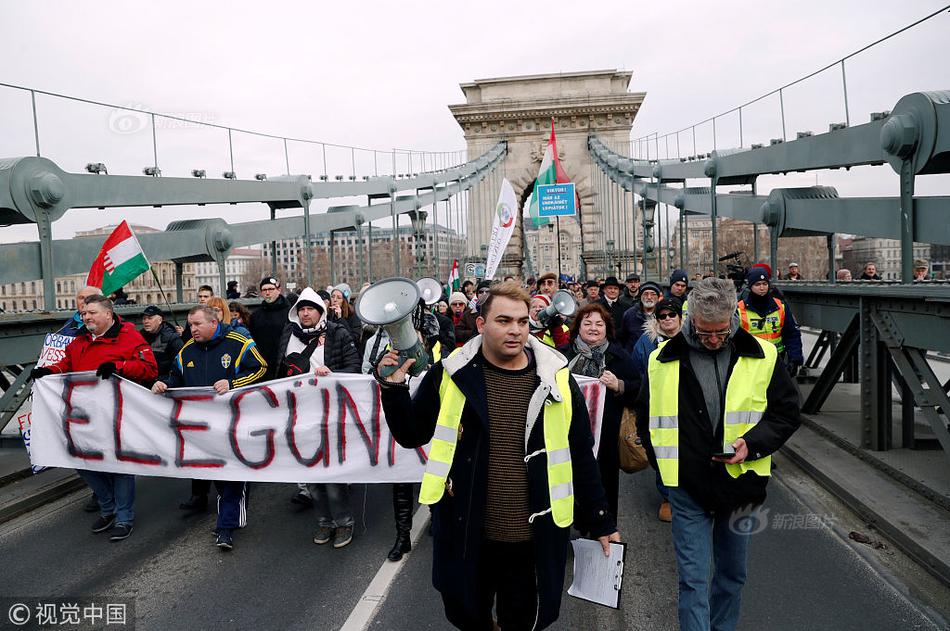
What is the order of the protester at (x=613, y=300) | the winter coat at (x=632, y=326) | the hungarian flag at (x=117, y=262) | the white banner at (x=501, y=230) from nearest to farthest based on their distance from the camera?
1. the winter coat at (x=632, y=326)
2. the hungarian flag at (x=117, y=262)
3. the protester at (x=613, y=300)
4. the white banner at (x=501, y=230)

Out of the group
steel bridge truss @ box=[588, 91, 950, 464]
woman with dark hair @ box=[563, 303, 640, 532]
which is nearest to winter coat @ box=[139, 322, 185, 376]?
woman with dark hair @ box=[563, 303, 640, 532]

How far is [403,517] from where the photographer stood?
4.96 metres

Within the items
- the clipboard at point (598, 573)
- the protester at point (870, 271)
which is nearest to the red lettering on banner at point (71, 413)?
the clipboard at point (598, 573)

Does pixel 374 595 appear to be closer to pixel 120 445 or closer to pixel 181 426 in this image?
pixel 181 426

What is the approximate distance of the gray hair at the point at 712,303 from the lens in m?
3.13

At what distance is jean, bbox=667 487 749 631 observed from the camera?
3178 millimetres

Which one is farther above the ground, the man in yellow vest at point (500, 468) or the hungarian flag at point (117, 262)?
the hungarian flag at point (117, 262)

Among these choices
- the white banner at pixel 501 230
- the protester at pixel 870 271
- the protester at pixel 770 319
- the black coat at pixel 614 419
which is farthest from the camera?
the white banner at pixel 501 230

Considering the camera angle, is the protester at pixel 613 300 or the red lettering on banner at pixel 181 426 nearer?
the red lettering on banner at pixel 181 426

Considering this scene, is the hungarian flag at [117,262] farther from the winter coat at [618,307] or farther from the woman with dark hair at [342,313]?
the winter coat at [618,307]

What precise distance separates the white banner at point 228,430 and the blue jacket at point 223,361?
4.0 inches

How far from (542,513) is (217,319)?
3.58 m

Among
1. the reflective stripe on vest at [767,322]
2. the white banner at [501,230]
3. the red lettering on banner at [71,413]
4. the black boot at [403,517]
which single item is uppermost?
the white banner at [501,230]

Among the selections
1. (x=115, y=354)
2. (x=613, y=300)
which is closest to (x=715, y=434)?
(x=115, y=354)
